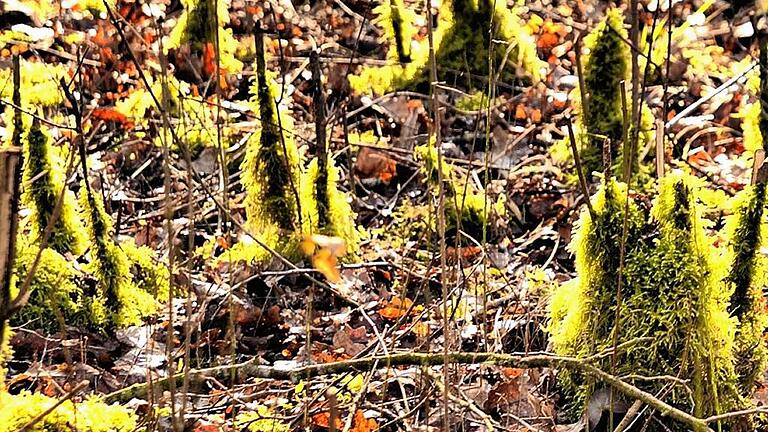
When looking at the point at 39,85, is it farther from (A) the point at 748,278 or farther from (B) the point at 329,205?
(A) the point at 748,278

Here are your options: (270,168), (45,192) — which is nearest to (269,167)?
(270,168)

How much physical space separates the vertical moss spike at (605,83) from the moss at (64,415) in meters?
3.03

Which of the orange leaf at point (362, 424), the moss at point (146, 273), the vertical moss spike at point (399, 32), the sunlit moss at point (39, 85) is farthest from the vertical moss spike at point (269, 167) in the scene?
the vertical moss spike at point (399, 32)

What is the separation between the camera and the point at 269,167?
154 inches

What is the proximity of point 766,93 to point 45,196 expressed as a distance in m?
2.57

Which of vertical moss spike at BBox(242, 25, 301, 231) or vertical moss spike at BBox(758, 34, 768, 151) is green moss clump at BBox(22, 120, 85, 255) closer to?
vertical moss spike at BBox(242, 25, 301, 231)

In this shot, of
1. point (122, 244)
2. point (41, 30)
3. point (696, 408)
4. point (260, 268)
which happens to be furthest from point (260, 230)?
point (41, 30)

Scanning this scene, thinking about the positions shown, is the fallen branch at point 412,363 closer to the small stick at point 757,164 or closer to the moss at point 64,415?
the moss at point 64,415

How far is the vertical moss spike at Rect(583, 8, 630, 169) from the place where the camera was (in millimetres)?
4777

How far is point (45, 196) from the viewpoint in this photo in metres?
3.55

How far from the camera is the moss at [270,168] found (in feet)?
12.5

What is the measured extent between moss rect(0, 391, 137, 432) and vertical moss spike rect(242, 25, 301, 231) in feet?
4.90

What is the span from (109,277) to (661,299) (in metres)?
2.06

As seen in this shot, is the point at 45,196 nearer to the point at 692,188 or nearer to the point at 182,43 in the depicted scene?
the point at 692,188
